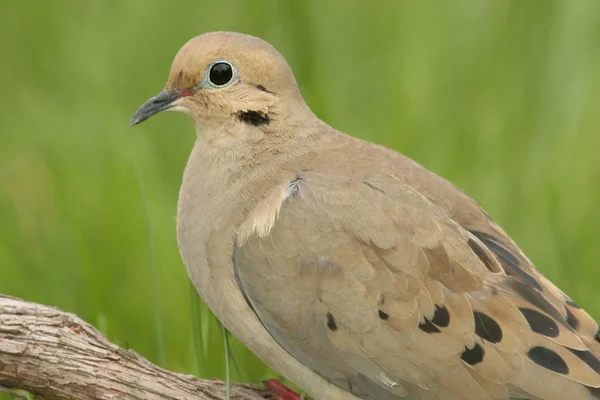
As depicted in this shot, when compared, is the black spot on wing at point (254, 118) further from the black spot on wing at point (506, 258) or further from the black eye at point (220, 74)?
the black spot on wing at point (506, 258)

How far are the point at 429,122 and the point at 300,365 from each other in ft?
8.89

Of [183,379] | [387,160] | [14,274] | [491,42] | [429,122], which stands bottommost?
[183,379]

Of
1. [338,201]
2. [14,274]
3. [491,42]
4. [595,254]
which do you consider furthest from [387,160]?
[491,42]

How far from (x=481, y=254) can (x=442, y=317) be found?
0.99ft

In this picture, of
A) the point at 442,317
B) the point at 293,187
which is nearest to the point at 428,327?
the point at 442,317

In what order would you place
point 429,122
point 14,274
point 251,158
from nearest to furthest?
point 251,158, point 14,274, point 429,122

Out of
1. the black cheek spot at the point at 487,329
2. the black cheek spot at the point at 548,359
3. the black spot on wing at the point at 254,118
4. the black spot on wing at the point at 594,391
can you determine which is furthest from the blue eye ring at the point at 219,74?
the black spot on wing at the point at 594,391

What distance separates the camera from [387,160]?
443 cm

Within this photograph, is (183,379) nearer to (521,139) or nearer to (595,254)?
(595,254)

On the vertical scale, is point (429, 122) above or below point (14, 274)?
Result: above

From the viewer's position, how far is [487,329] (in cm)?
396

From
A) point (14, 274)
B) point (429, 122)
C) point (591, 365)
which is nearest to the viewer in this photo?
point (591, 365)

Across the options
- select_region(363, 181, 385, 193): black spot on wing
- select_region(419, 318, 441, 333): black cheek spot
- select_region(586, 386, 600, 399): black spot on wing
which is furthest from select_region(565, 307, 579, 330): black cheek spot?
select_region(363, 181, 385, 193): black spot on wing

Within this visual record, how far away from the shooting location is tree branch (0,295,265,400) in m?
3.78
